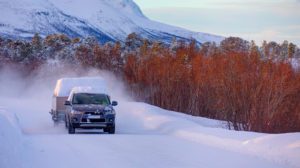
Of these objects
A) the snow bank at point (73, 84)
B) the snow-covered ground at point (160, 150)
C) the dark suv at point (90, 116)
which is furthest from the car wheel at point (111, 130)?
the snow bank at point (73, 84)

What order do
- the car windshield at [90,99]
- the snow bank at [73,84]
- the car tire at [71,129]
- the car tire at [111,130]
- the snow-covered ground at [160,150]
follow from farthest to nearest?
1. the snow bank at [73,84]
2. the car windshield at [90,99]
3. the car tire at [111,130]
4. the car tire at [71,129]
5. the snow-covered ground at [160,150]

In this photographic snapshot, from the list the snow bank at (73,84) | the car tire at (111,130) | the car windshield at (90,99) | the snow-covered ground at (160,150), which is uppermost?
the snow bank at (73,84)

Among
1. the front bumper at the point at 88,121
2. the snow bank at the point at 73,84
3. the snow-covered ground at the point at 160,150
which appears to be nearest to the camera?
the snow-covered ground at the point at 160,150

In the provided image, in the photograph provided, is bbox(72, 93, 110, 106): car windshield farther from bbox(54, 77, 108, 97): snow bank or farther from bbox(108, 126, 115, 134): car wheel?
bbox(54, 77, 108, 97): snow bank

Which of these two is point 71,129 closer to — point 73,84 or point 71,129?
point 71,129

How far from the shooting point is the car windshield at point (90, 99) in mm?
24922

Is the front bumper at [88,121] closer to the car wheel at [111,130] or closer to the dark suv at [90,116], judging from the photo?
the dark suv at [90,116]

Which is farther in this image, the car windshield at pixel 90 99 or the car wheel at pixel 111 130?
the car windshield at pixel 90 99

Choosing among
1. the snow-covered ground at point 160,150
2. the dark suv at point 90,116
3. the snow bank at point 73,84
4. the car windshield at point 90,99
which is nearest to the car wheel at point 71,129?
the dark suv at point 90,116

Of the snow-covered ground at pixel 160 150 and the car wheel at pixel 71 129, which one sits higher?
the snow-covered ground at pixel 160 150

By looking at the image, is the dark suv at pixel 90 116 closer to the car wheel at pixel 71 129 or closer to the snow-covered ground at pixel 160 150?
the car wheel at pixel 71 129

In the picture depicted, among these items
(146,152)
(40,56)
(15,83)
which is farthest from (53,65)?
(146,152)

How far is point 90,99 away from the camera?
25.2 metres

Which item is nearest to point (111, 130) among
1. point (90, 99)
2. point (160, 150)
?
point (90, 99)
